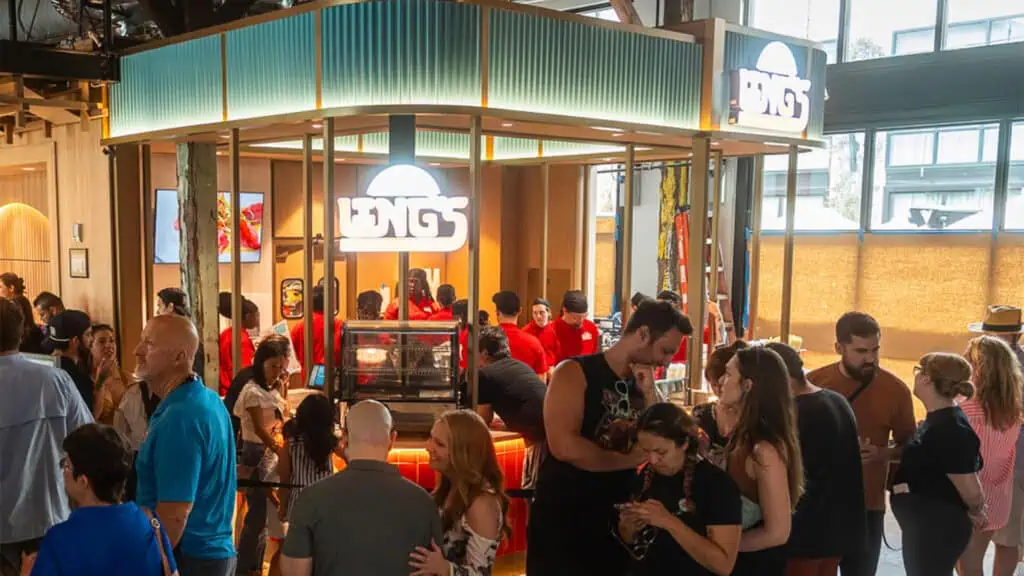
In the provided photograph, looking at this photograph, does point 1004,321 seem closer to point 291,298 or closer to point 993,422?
point 993,422

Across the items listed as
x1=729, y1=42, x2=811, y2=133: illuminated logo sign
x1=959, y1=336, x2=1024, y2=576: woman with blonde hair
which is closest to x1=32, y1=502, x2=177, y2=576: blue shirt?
x1=959, y1=336, x2=1024, y2=576: woman with blonde hair

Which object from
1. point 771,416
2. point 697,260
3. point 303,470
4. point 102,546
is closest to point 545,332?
point 697,260

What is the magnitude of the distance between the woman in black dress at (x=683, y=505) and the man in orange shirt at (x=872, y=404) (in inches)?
66.3

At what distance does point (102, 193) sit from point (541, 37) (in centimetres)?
477

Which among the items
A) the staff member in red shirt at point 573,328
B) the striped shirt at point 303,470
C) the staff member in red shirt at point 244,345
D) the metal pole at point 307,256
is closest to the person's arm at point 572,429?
the striped shirt at point 303,470

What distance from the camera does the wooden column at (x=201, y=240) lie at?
766 cm

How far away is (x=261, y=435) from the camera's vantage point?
4.84 meters

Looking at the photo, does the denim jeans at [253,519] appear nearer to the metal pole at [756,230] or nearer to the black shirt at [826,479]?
the black shirt at [826,479]

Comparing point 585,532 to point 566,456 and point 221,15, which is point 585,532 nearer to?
point 566,456

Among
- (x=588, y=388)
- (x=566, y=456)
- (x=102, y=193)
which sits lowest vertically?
(x=566, y=456)

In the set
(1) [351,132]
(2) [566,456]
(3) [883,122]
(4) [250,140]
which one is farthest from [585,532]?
(3) [883,122]

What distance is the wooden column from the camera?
766 cm

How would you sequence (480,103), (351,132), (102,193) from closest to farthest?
(480,103) < (351,132) < (102,193)

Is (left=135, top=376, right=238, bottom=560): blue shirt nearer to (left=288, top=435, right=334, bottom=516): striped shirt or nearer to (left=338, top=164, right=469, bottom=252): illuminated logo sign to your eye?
(left=288, top=435, right=334, bottom=516): striped shirt
